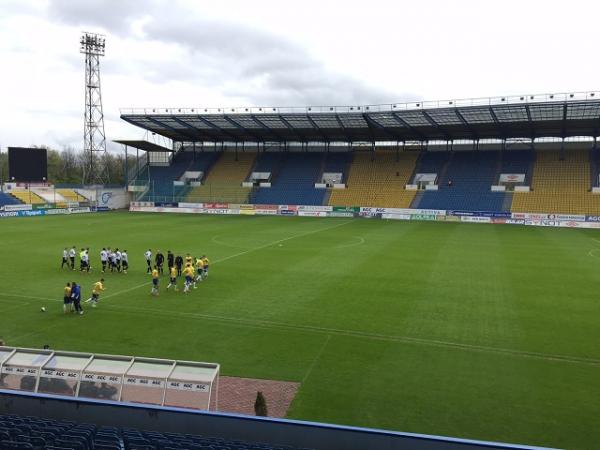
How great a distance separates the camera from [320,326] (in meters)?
16.6

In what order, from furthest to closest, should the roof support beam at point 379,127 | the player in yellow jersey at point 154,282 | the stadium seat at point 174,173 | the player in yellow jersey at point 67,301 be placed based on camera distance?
1. the stadium seat at point 174,173
2. the roof support beam at point 379,127
3. the player in yellow jersey at point 154,282
4. the player in yellow jersey at point 67,301

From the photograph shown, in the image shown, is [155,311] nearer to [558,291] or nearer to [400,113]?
[558,291]

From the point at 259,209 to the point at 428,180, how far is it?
24.2 metres

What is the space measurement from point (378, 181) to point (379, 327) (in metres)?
55.0

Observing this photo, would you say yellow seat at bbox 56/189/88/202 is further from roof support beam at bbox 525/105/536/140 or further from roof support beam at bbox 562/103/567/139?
roof support beam at bbox 562/103/567/139

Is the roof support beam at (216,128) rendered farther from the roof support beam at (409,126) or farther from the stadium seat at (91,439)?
the stadium seat at (91,439)

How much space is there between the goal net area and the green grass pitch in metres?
2.27

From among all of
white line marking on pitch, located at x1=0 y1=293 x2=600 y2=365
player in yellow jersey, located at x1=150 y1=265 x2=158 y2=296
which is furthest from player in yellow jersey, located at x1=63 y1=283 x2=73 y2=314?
player in yellow jersey, located at x1=150 y1=265 x2=158 y2=296

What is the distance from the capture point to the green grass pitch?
35.9 ft

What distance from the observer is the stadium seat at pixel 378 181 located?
65688 millimetres

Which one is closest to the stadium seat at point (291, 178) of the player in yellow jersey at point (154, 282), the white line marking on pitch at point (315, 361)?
the player in yellow jersey at point (154, 282)

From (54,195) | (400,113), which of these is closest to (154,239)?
(400,113)

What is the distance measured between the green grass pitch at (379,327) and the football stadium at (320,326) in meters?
0.08

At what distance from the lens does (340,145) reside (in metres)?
78.3
